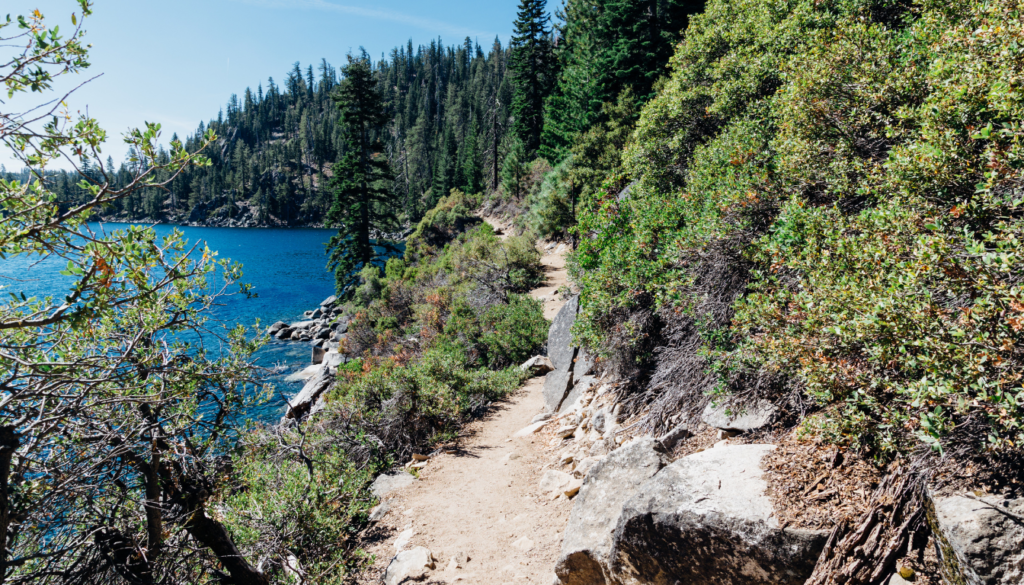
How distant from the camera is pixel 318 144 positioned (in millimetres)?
118125

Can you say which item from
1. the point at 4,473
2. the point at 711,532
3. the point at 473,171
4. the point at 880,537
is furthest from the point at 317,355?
the point at 473,171

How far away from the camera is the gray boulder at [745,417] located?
5.01 meters

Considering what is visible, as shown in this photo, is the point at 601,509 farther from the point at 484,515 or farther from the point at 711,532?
the point at 484,515

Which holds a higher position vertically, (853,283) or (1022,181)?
(1022,181)

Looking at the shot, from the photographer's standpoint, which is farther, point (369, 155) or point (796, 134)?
point (369, 155)

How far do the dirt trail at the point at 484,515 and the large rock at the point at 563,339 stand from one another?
1.69 m

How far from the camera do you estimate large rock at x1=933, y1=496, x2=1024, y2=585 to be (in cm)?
247

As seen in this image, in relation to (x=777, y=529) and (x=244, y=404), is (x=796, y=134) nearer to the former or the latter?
(x=777, y=529)

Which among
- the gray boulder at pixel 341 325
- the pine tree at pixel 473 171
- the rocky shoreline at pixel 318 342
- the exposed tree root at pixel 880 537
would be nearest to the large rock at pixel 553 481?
the exposed tree root at pixel 880 537

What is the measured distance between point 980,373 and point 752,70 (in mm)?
8815

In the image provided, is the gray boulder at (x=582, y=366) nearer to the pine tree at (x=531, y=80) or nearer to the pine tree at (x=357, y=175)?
the pine tree at (x=357, y=175)

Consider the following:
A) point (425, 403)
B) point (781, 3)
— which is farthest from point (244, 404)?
point (781, 3)

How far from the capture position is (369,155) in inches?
1141

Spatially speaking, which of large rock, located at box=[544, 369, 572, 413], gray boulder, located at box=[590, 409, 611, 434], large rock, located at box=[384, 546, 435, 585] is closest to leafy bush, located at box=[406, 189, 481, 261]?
large rock, located at box=[544, 369, 572, 413]
